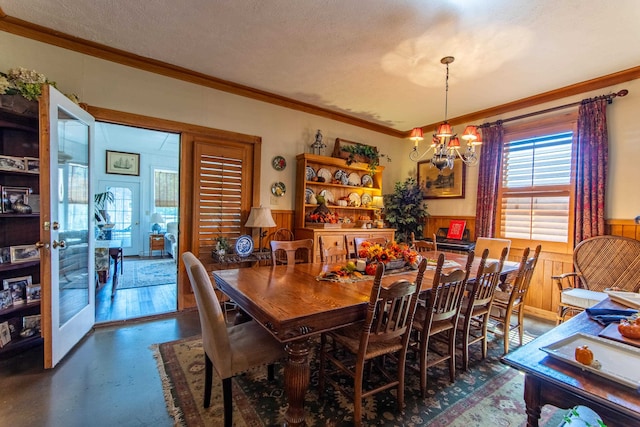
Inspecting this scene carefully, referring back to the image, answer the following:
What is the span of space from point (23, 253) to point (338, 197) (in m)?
3.75

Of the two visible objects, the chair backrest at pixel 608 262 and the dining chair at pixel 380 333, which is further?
the chair backrest at pixel 608 262

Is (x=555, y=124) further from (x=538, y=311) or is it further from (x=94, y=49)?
(x=94, y=49)

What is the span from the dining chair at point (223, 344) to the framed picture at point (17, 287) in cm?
198

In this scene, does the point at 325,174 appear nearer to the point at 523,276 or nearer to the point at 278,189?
the point at 278,189

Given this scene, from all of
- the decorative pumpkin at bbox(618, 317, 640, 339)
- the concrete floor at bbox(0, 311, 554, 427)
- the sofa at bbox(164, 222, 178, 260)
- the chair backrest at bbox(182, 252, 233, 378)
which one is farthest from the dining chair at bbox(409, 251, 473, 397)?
the sofa at bbox(164, 222, 178, 260)

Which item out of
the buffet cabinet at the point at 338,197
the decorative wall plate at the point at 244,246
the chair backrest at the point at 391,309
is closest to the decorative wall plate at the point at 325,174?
the buffet cabinet at the point at 338,197

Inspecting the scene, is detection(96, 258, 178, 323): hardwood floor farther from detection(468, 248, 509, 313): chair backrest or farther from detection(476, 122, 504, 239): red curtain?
detection(476, 122, 504, 239): red curtain

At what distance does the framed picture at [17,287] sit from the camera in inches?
94.7

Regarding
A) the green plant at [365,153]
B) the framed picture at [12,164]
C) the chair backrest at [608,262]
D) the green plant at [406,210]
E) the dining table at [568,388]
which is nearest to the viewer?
the dining table at [568,388]

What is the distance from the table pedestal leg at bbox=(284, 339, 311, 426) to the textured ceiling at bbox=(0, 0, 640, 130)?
2.41 m

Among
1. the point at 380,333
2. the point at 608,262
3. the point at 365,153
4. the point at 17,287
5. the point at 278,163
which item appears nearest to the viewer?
the point at 380,333

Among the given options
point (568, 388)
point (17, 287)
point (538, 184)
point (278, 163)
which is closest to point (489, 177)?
point (538, 184)

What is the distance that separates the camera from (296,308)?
5.06 feet

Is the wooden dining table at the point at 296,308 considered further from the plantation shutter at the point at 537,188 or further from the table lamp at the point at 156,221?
the table lamp at the point at 156,221
